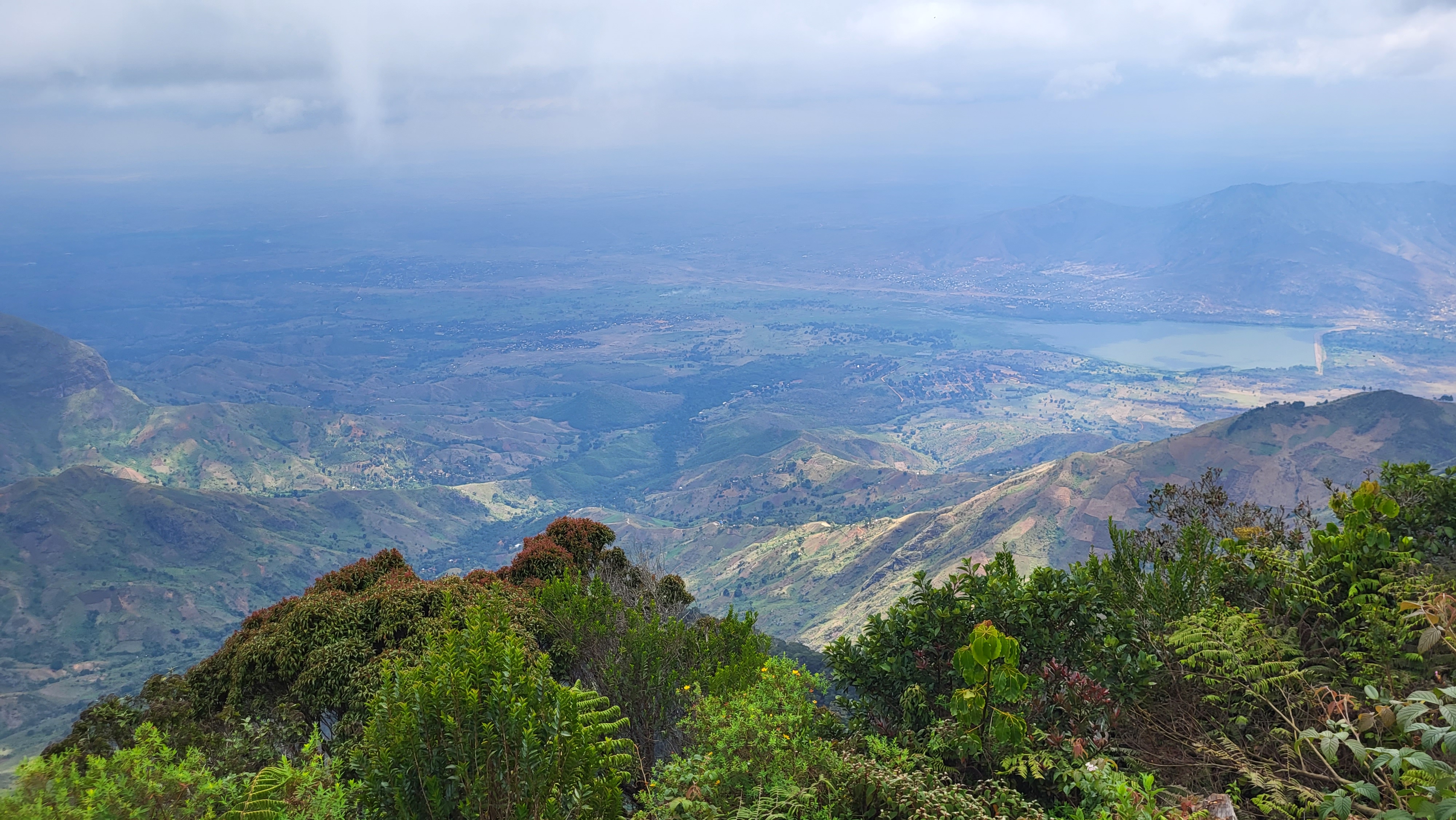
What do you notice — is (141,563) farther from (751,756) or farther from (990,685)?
(990,685)

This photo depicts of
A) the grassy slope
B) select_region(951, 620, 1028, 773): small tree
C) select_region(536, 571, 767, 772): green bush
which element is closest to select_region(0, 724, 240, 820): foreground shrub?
select_region(951, 620, 1028, 773): small tree

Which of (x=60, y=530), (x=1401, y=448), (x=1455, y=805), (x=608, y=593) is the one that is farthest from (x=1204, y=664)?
(x=60, y=530)

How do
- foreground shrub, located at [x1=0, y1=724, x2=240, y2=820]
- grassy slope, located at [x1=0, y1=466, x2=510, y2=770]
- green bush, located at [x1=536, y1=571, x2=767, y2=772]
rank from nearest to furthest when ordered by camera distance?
foreground shrub, located at [x1=0, y1=724, x2=240, y2=820] < green bush, located at [x1=536, y1=571, x2=767, y2=772] < grassy slope, located at [x1=0, y1=466, x2=510, y2=770]

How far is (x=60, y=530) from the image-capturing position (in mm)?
146500

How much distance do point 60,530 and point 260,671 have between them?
17182cm

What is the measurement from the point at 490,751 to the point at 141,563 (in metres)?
177

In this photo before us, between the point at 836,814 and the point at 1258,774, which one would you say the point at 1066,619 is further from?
the point at 836,814

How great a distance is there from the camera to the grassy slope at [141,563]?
119 m

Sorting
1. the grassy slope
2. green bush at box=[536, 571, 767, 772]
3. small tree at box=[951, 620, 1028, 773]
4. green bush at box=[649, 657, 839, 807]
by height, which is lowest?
the grassy slope

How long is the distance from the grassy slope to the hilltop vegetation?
116 meters

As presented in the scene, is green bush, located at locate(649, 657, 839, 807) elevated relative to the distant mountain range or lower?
elevated

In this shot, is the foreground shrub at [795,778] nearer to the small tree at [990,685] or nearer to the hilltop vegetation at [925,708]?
the hilltop vegetation at [925,708]

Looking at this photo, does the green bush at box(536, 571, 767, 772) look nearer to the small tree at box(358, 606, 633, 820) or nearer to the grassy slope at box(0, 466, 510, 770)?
the small tree at box(358, 606, 633, 820)

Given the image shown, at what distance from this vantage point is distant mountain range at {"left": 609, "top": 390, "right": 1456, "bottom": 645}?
100 m
